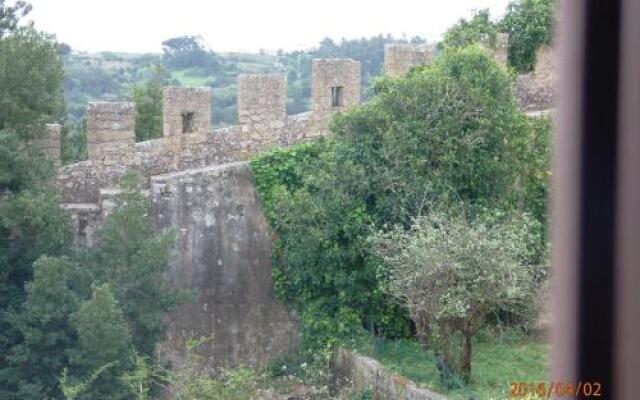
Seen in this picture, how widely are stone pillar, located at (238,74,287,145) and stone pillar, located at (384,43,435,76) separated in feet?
7.84

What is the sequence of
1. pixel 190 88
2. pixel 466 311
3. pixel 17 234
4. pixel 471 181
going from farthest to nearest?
1. pixel 190 88
2. pixel 471 181
3. pixel 17 234
4. pixel 466 311

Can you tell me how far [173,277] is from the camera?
15.0 meters

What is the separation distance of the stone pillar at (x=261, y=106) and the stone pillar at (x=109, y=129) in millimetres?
2111

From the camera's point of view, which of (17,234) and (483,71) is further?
(483,71)

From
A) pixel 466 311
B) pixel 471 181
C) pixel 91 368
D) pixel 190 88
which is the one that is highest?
pixel 190 88

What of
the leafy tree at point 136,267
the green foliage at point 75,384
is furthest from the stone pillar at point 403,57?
the green foliage at point 75,384

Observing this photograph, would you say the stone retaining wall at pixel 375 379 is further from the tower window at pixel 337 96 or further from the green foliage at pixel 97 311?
the tower window at pixel 337 96

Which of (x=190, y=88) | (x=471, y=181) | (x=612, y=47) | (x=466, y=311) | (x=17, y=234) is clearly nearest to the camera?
(x=612, y=47)

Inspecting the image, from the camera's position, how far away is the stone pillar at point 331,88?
58.6 ft

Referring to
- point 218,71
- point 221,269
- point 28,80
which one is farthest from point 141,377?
point 218,71

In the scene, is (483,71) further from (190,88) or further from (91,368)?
(91,368)

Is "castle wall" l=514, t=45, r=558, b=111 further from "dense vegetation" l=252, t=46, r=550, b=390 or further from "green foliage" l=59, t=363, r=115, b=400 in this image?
"green foliage" l=59, t=363, r=115, b=400

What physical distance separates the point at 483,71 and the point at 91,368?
271 inches

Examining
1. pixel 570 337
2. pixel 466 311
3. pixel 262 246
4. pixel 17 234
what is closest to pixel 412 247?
pixel 466 311
